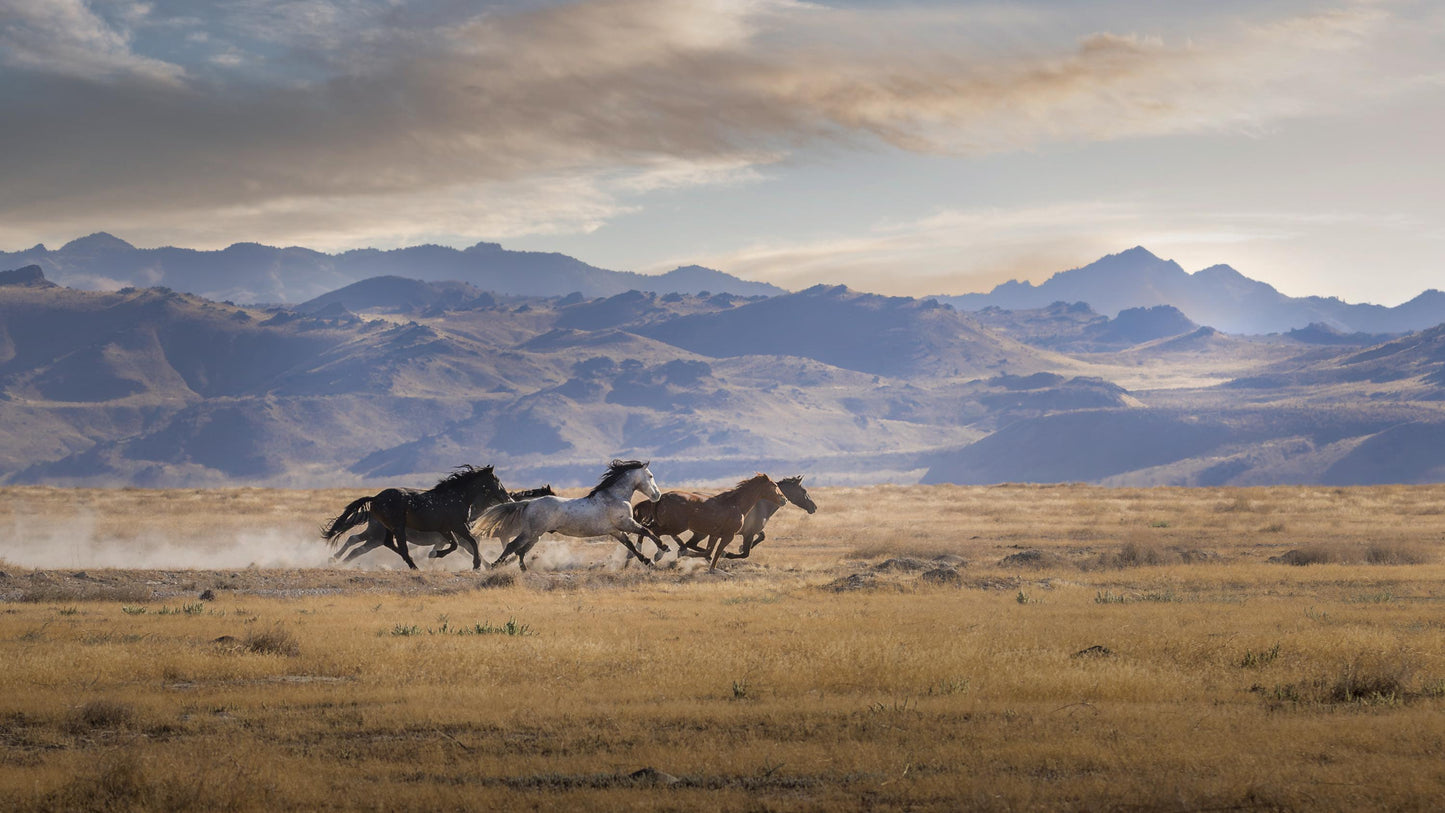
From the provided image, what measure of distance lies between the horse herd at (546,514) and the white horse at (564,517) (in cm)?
2

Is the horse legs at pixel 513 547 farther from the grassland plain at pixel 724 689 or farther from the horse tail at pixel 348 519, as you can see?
the horse tail at pixel 348 519

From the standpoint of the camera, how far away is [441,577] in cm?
2688

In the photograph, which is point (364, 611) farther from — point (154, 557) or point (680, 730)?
point (154, 557)

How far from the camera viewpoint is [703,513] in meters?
29.5

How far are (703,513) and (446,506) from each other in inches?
243

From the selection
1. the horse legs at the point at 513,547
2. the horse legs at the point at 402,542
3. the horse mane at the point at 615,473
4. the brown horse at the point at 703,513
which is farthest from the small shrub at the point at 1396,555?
the horse legs at the point at 402,542

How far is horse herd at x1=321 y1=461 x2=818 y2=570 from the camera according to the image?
2692cm

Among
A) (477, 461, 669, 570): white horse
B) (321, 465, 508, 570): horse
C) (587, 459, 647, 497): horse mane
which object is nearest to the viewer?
(477, 461, 669, 570): white horse

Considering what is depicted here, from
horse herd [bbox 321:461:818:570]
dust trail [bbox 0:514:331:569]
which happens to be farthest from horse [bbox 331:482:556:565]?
dust trail [bbox 0:514:331:569]


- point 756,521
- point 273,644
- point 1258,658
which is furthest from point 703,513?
point 1258,658

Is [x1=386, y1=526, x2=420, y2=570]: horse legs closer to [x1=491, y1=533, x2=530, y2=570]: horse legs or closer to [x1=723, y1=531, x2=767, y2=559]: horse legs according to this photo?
[x1=491, y1=533, x2=530, y2=570]: horse legs

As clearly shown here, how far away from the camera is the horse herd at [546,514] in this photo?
2692cm

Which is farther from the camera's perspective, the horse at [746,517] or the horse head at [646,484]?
the horse at [746,517]

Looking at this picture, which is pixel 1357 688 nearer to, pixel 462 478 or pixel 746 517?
pixel 746 517
